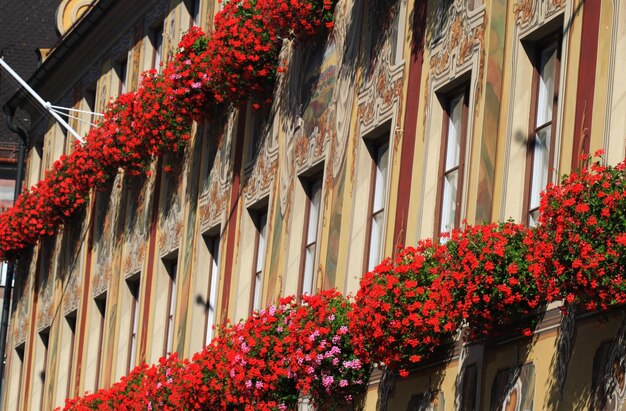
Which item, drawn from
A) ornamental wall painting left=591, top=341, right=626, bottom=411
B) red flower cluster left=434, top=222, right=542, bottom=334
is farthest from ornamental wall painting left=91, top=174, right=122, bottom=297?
ornamental wall painting left=591, top=341, right=626, bottom=411

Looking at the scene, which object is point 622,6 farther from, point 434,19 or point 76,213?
point 76,213

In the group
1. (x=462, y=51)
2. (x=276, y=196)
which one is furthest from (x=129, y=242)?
(x=462, y=51)

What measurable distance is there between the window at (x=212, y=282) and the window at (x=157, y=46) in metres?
4.91

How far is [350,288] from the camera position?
19328 millimetres

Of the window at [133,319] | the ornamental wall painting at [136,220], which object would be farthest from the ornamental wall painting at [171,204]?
the window at [133,319]

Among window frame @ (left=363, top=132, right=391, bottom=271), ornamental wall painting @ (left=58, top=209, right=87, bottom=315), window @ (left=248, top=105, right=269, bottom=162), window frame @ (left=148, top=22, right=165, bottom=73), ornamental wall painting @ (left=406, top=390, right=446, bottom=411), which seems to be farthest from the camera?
ornamental wall painting @ (left=58, top=209, right=87, bottom=315)

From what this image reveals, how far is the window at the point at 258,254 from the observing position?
22.8 metres

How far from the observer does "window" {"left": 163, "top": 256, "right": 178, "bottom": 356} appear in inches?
1027

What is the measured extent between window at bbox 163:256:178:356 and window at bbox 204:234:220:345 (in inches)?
48.1

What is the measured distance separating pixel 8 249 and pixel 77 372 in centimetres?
479

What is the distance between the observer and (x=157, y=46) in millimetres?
29844

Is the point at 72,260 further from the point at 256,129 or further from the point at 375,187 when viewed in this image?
the point at 375,187

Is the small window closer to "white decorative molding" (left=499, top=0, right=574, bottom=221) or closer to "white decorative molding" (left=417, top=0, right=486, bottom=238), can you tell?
"white decorative molding" (left=417, top=0, right=486, bottom=238)

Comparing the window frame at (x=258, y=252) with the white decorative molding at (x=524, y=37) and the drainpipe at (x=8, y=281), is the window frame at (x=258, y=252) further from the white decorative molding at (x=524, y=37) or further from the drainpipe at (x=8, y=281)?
the drainpipe at (x=8, y=281)
